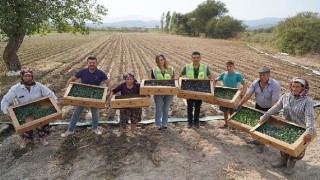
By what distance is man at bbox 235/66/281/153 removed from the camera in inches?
238

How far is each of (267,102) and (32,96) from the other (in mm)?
4544

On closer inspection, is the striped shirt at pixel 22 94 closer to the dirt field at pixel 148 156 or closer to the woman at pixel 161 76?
the dirt field at pixel 148 156

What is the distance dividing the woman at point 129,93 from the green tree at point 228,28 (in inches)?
2045

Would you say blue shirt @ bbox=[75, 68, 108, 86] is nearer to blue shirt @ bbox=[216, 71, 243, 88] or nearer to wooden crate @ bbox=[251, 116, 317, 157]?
blue shirt @ bbox=[216, 71, 243, 88]

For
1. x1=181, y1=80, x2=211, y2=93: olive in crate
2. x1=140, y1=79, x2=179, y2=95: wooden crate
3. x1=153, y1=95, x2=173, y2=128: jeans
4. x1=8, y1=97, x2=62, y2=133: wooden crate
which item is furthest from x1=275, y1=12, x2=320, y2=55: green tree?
x1=8, y1=97, x2=62, y2=133: wooden crate

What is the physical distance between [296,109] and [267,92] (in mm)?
845

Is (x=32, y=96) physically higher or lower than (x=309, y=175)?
higher

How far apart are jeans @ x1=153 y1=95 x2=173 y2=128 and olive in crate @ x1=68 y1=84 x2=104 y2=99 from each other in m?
1.19

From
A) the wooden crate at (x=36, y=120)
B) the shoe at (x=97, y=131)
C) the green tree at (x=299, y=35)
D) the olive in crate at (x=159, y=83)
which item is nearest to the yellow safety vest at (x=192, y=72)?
the olive in crate at (x=159, y=83)

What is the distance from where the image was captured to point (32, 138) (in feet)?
21.8

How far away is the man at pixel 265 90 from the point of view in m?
6.05

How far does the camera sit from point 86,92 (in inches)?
265

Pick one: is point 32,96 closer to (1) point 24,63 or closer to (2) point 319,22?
(1) point 24,63

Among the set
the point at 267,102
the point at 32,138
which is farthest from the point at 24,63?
the point at 267,102
